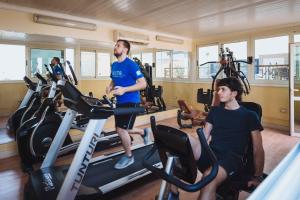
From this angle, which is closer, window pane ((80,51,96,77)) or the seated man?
the seated man

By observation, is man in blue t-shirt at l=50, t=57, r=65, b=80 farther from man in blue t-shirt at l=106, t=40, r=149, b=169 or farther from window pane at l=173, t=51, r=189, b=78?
window pane at l=173, t=51, r=189, b=78

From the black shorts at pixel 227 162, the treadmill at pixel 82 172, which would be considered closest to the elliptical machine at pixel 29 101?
the treadmill at pixel 82 172

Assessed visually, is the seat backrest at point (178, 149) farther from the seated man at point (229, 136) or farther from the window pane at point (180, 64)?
the window pane at point (180, 64)

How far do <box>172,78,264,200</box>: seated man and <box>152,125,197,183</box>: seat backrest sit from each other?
0.65ft

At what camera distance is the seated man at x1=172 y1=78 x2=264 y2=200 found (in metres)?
1.58

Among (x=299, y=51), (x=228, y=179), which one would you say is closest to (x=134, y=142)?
(x=228, y=179)

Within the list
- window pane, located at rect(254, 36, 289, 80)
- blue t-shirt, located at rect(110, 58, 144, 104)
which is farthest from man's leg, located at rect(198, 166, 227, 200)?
window pane, located at rect(254, 36, 289, 80)

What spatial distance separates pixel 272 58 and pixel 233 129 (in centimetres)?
397

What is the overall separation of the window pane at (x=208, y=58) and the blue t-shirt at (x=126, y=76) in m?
4.01

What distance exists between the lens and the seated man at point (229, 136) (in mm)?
1583

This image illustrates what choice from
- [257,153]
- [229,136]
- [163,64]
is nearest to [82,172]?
[229,136]

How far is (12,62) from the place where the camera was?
3928 millimetres

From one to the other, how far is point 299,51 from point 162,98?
3049 mm

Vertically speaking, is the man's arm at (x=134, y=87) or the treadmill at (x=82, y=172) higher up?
the man's arm at (x=134, y=87)
